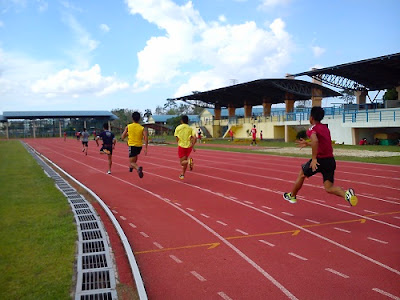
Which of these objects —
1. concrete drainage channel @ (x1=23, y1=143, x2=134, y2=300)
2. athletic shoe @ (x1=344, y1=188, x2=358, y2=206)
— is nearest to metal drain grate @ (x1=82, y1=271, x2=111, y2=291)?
concrete drainage channel @ (x1=23, y1=143, x2=134, y2=300)

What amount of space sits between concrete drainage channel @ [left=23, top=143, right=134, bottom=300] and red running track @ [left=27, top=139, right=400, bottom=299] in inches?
15.9

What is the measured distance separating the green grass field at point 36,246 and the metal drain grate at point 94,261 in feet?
0.48

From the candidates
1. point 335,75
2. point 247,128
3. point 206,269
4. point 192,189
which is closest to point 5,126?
point 247,128

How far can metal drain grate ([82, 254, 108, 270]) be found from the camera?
4214 mm

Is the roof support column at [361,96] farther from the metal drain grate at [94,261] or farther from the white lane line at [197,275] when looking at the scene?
the metal drain grate at [94,261]

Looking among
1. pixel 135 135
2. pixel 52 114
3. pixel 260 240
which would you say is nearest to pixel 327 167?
pixel 260 240

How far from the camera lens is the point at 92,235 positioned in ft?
17.6

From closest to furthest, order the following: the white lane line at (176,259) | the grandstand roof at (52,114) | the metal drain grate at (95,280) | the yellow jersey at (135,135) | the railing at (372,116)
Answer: the metal drain grate at (95,280)
the white lane line at (176,259)
the yellow jersey at (135,135)
the railing at (372,116)
the grandstand roof at (52,114)

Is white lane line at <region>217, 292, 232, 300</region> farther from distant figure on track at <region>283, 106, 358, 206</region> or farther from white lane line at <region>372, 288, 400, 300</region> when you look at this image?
distant figure on track at <region>283, 106, 358, 206</region>

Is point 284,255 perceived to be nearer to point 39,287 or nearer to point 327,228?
point 327,228

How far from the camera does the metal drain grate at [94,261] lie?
4214mm

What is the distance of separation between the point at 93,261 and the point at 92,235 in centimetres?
104

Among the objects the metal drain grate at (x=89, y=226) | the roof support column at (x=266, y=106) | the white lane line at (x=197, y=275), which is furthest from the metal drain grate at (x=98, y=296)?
the roof support column at (x=266, y=106)

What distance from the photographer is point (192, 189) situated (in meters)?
9.42
